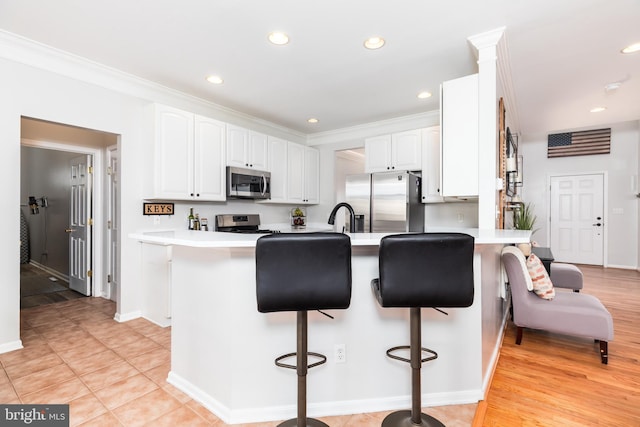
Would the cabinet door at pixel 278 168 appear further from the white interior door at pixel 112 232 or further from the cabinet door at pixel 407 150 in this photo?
the white interior door at pixel 112 232

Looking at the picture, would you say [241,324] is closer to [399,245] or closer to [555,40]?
[399,245]

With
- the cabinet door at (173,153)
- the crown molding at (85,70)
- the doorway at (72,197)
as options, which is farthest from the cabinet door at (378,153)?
the doorway at (72,197)

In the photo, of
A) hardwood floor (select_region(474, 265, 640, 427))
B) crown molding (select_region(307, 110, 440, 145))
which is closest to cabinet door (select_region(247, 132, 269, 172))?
crown molding (select_region(307, 110, 440, 145))

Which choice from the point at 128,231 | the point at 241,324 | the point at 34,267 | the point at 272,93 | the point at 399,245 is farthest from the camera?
the point at 34,267

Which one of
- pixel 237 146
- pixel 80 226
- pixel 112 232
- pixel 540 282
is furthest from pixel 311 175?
pixel 540 282

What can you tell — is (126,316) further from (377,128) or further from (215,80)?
(377,128)

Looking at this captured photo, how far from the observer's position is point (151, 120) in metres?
3.29

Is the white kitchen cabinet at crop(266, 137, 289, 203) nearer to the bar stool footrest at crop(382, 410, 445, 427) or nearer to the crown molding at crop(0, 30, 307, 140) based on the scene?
the crown molding at crop(0, 30, 307, 140)

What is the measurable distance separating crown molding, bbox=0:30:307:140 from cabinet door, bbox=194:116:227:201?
1.19ft

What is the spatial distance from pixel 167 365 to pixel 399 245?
2.02 metres

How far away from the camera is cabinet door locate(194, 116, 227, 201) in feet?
11.7

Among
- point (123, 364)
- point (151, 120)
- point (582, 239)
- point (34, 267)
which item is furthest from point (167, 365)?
point (582, 239)

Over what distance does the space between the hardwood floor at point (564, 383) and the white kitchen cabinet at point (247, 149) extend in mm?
3518

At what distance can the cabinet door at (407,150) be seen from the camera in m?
4.21
